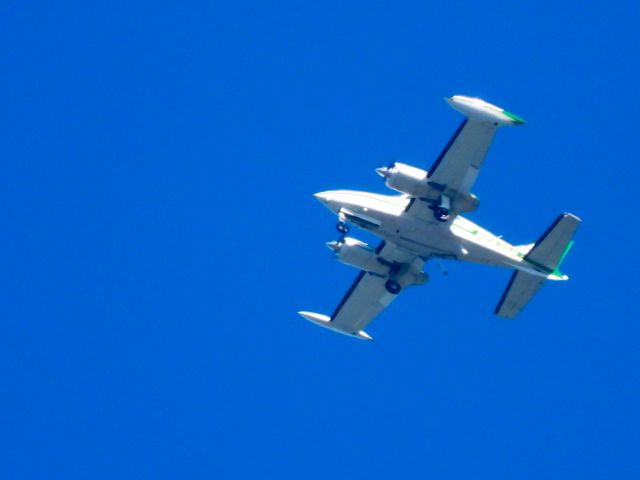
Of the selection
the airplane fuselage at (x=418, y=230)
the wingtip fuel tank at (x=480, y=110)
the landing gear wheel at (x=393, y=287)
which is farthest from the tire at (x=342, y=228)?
the wingtip fuel tank at (x=480, y=110)

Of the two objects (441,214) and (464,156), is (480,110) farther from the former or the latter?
(441,214)

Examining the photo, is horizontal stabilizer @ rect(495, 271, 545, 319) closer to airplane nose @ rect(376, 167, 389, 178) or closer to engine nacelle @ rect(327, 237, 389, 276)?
engine nacelle @ rect(327, 237, 389, 276)

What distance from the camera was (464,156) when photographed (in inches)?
2167

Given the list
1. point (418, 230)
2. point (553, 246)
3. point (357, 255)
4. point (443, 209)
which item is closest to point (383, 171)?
point (443, 209)

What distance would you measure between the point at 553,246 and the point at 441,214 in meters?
6.35

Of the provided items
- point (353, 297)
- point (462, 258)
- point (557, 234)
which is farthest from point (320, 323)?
point (557, 234)

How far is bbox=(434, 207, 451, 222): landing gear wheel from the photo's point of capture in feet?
184

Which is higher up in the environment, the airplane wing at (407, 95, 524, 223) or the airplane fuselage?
the airplane wing at (407, 95, 524, 223)

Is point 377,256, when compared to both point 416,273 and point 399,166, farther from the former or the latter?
point 399,166

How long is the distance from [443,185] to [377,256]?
25.8ft

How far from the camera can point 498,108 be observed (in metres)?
53.5

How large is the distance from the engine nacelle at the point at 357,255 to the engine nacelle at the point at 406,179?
681 centimetres

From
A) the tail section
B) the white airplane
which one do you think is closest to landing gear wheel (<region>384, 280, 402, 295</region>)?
the white airplane

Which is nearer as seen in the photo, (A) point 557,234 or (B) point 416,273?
(A) point 557,234
